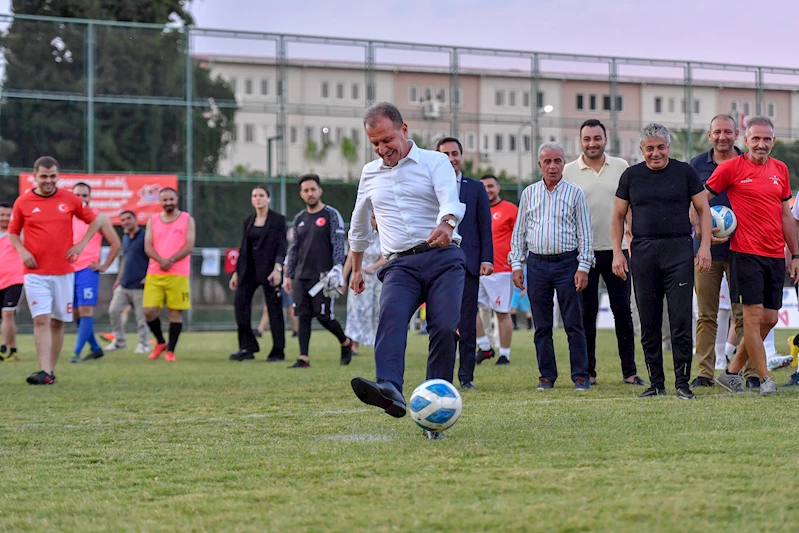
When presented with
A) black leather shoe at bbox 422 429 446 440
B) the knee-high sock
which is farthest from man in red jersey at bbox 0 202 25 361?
black leather shoe at bbox 422 429 446 440

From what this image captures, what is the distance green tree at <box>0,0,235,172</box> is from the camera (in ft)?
84.5

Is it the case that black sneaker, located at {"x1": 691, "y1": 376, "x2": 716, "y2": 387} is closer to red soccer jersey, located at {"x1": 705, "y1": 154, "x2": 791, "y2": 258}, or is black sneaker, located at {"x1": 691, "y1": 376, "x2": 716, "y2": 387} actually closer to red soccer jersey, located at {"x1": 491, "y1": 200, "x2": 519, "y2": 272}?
red soccer jersey, located at {"x1": 705, "y1": 154, "x2": 791, "y2": 258}

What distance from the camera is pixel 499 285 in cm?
1351

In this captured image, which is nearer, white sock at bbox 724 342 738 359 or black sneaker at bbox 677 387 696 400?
black sneaker at bbox 677 387 696 400

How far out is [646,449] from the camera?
17.3 feet

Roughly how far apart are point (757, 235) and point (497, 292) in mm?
5364

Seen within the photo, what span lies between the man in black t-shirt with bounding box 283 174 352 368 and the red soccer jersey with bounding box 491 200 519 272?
6.85 ft

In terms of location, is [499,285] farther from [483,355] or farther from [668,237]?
[668,237]

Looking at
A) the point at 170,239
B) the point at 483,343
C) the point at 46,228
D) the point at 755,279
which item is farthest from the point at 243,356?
the point at 755,279

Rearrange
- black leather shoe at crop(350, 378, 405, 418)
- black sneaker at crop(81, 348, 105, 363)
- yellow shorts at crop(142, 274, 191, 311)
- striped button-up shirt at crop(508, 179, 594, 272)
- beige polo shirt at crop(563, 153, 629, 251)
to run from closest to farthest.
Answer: black leather shoe at crop(350, 378, 405, 418)
striped button-up shirt at crop(508, 179, 594, 272)
beige polo shirt at crop(563, 153, 629, 251)
yellow shorts at crop(142, 274, 191, 311)
black sneaker at crop(81, 348, 105, 363)

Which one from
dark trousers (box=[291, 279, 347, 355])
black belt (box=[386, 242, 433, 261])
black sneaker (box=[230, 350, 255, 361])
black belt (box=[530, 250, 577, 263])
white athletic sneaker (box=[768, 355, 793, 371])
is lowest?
black sneaker (box=[230, 350, 255, 361])

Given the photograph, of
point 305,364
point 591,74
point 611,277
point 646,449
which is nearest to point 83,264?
point 305,364

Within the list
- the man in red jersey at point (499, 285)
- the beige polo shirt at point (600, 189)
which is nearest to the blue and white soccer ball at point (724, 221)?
the beige polo shirt at point (600, 189)

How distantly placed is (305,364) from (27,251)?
3556 mm
